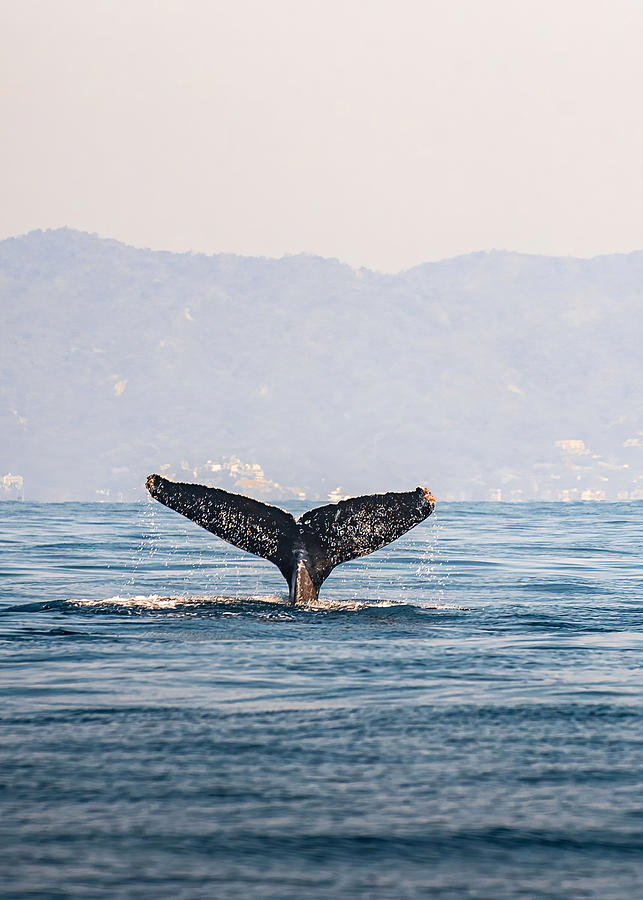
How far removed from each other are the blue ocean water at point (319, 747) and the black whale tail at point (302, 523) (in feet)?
1.90

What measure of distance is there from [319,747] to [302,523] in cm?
577

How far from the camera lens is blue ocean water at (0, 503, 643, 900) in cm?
499

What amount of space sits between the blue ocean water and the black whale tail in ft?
1.90

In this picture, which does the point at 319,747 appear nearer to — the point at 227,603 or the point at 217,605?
the point at 217,605

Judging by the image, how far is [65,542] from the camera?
2533 centimetres

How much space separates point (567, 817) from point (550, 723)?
1865 millimetres

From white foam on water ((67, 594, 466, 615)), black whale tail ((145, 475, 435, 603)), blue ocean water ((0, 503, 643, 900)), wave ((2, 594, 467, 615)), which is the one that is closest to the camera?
blue ocean water ((0, 503, 643, 900))

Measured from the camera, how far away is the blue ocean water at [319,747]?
16.4 feet

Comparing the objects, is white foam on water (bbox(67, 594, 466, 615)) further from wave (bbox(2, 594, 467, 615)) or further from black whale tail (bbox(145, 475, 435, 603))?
black whale tail (bbox(145, 475, 435, 603))

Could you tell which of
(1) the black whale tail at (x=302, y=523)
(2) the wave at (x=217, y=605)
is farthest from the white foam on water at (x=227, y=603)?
(1) the black whale tail at (x=302, y=523)

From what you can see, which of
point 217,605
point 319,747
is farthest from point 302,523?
point 319,747

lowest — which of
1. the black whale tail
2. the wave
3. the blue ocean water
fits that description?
the blue ocean water

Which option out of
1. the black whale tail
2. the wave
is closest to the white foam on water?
the wave

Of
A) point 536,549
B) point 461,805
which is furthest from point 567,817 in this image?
point 536,549
